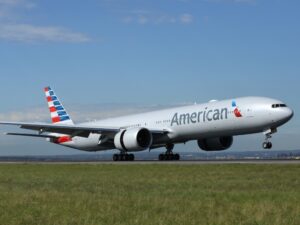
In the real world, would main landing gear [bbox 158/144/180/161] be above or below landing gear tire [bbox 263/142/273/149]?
below

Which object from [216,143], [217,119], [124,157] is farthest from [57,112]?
[217,119]

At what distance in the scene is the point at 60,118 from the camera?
188 feet

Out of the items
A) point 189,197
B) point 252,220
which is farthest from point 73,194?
point 252,220

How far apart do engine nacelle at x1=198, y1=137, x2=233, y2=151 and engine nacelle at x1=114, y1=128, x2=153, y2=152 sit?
5640mm

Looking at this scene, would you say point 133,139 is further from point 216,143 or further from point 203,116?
point 216,143

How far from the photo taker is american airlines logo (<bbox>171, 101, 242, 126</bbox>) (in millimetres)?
38156

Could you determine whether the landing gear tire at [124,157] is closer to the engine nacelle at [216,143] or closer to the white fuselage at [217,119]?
the white fuselage at [217,119]

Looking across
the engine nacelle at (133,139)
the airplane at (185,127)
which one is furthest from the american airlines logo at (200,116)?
the engine nacelle at (133,139)

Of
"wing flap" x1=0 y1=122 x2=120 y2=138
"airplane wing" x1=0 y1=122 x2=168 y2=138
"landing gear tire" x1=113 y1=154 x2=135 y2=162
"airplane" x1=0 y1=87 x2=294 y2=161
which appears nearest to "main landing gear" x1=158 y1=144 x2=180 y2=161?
"airplane" x1=0 y1=87 x2=294 y2=161

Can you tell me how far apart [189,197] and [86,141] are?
124 ft

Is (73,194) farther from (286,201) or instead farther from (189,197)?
(286,201)

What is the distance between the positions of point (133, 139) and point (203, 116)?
5642 millimetres

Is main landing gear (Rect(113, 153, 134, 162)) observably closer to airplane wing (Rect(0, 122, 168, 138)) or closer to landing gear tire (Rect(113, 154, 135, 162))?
landing gear tire (Rect(113, 154, 135, 162))

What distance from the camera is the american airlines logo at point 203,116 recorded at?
3816 cm
